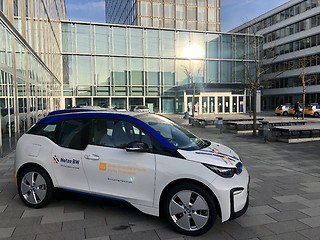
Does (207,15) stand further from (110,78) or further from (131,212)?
(131,212)

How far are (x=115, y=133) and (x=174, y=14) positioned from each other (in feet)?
236

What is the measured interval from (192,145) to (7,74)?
8.06m

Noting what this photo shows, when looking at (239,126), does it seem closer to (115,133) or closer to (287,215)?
(287,215)

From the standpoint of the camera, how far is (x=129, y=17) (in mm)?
71938

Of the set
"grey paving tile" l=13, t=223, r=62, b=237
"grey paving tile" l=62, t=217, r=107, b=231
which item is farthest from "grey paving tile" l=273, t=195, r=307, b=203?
"grey paving tile" l=13, t=223, r=62, b=237

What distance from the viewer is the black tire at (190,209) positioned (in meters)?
3.56

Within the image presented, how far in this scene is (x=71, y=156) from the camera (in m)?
4.24

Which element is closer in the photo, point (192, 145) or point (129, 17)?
point (192, 145)

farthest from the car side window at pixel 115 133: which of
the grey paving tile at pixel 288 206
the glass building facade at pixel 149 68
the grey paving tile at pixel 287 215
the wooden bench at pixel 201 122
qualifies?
the glass building facade at pixel 149 68

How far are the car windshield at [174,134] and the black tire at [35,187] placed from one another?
1.81 m

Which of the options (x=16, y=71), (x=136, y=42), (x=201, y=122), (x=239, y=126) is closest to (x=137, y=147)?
(x=16, y=71)

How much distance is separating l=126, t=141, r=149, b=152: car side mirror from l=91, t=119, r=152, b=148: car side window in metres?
0.08

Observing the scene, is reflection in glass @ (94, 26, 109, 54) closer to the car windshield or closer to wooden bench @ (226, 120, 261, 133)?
wooden bench @ (226, 120, 261, 133)

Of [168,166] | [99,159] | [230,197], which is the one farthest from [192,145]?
[99,159]
